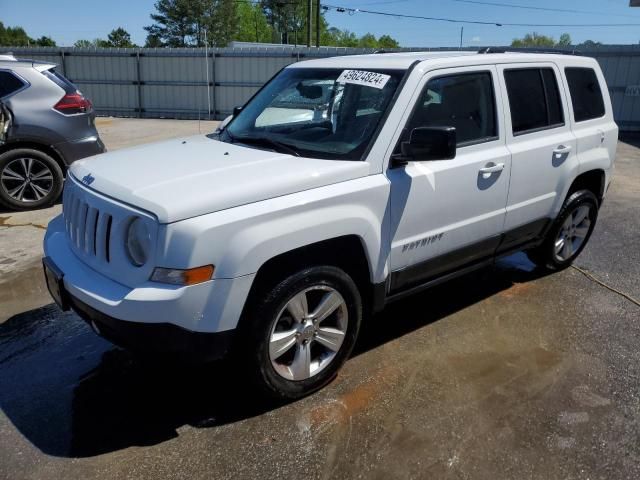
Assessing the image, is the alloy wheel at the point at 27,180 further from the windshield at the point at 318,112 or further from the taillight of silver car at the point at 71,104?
the windshield at the point at 318,112

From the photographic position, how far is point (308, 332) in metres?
3.09

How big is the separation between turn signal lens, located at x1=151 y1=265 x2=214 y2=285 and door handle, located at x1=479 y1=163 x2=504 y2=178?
6.77 ft

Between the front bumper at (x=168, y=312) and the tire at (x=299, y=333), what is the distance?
0.58 feet

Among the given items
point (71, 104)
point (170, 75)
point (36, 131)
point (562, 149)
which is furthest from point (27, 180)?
point (170, 75)

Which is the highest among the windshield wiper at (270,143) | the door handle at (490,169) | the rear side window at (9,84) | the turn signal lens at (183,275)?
the rear side window at (9,84)

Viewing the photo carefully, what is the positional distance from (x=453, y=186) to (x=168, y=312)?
1.98 m

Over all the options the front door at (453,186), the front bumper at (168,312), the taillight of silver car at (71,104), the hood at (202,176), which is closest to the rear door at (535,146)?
the front door at (453,186)

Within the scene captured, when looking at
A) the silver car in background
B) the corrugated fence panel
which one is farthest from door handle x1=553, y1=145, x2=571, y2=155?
the corrugated fence panel

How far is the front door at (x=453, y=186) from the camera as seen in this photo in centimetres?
336

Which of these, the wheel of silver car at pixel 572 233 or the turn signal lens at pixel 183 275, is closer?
the turn signal lens at pixel 183 275

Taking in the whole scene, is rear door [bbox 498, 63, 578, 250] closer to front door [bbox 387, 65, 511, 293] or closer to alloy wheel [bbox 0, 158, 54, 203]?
front door [bbox 387, 65, 511, 293]

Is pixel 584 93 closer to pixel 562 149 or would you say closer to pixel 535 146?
pixel 562 149

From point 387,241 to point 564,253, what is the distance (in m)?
2.66

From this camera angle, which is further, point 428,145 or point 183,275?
point 428,145
